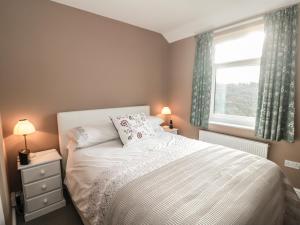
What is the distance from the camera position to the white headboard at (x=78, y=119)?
2182 millimetres

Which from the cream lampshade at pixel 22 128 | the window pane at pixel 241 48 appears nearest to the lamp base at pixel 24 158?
the cream lampshade at pixel 22 128

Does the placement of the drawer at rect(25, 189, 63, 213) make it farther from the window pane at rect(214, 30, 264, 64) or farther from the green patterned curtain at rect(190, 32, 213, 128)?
the window pane at rect(214, 30, 264, 64)

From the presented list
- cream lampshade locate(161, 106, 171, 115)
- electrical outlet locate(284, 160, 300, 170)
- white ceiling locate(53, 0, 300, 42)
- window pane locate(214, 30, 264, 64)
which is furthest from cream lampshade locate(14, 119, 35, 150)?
electrical outlet locate(284, 160, 300, 170)

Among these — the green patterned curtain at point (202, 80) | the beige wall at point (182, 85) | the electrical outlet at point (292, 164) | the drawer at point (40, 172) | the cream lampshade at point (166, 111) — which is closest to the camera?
the drawer at point (40, 172)

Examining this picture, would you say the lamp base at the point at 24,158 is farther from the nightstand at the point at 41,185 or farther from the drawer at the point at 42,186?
the drawer at the point at 42,186

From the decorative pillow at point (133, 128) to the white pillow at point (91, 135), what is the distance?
12cm

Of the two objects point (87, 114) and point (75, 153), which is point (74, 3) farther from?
point (75, 153)

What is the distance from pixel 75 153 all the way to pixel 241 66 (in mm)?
2584

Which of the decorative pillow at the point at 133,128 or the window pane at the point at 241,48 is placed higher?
the window pane at the point at 241,48

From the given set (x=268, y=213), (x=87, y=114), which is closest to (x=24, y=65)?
(x=87, y=114)

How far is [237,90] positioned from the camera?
268cm

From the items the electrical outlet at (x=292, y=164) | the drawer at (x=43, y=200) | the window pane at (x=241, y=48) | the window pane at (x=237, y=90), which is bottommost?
the drawer at (x=43, y=200)

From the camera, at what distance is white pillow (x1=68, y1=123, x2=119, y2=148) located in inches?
78.6

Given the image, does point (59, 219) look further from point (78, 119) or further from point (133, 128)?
point (133, 128)
